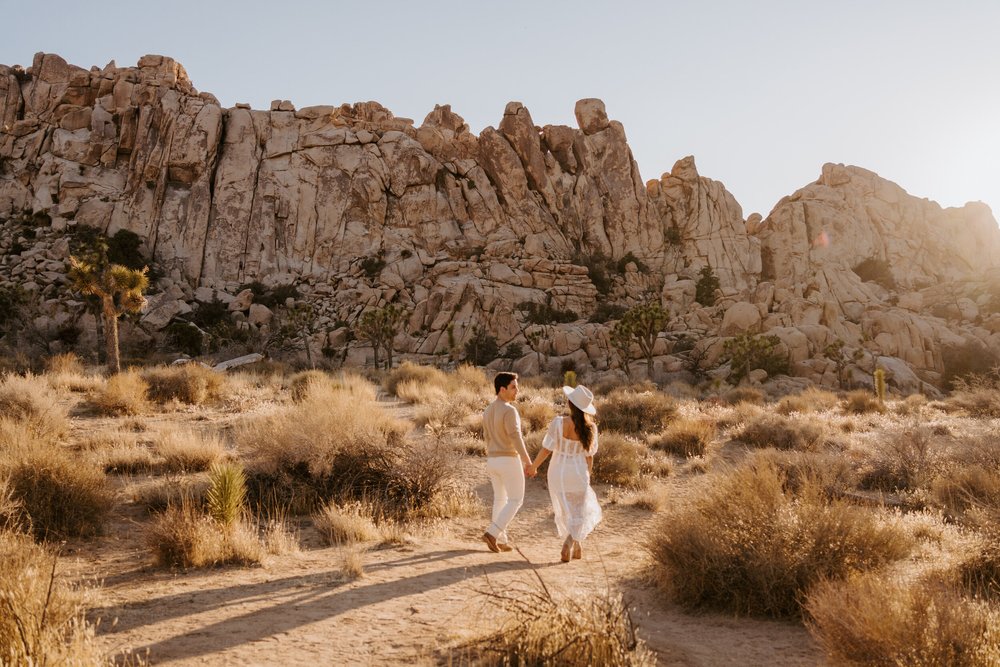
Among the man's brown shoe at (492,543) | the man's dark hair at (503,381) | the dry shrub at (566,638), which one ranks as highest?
the man's dark hair at (503,381)

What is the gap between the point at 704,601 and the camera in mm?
5770

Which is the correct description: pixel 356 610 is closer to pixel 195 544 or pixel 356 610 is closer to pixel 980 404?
pixel 195 544

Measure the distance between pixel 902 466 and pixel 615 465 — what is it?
5047mm

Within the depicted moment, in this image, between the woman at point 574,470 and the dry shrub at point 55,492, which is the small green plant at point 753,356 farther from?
the dry shrub at point 55,492

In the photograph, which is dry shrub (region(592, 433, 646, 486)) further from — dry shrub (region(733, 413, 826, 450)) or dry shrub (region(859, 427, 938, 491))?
dry shrub (region(733, 413, 826, 450))

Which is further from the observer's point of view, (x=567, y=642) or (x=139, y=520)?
(x=139, y=520)

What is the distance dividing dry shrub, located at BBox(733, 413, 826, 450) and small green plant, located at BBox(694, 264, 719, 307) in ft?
155

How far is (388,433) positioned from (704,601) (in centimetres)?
765

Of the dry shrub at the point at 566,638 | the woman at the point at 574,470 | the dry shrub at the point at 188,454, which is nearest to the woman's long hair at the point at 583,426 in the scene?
the woman at the point at 574,470

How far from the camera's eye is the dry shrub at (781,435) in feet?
50.9

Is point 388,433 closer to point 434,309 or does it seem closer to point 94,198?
point 434,309

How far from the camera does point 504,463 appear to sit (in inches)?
290

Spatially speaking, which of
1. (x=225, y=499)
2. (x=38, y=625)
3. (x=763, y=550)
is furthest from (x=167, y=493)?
(x=763, y=550)

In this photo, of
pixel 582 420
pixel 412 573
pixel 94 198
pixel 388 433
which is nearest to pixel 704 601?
pixel 582 420
